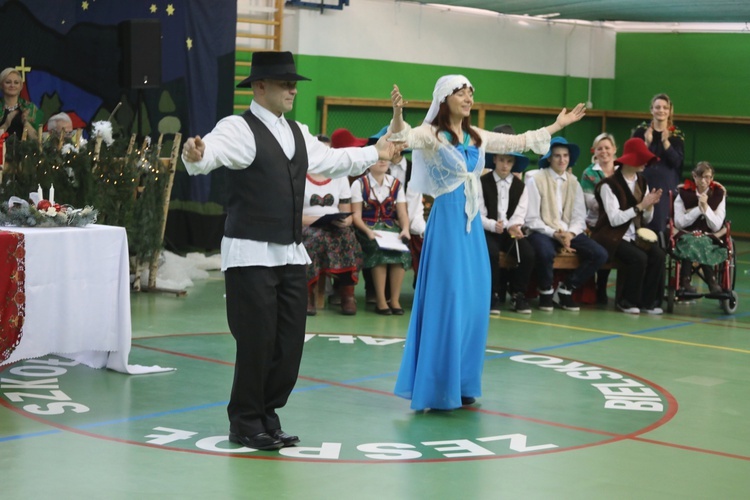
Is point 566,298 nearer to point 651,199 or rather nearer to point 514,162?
point 651,199

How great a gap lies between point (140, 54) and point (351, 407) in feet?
16.6

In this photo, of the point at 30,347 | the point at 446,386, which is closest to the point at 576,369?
the point at 446,386

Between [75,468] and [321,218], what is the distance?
4.28 meters

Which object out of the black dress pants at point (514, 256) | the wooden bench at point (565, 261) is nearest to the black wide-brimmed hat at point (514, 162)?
the black dress pants at point (514, 256)

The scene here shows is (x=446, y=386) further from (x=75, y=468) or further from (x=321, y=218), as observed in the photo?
(x=321, y=218)

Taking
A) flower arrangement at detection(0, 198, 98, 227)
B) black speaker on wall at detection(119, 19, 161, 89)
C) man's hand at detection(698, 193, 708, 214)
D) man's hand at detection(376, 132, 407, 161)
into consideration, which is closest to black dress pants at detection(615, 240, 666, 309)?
man's hand at detection(698, 193, 708, 214)

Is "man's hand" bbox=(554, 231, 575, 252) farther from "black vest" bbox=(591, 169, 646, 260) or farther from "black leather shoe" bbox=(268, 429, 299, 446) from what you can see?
"black leather shoe" bbox=(268, 429, 299, 446)

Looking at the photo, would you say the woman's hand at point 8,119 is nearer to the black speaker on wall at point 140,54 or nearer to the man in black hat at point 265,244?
the black speaker on wall at point 140,54

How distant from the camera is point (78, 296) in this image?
242 inches

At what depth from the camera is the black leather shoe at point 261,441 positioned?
4.80m

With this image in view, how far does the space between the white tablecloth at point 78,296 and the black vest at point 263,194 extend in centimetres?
159

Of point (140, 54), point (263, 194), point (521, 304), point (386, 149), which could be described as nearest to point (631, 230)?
point (521, 304)

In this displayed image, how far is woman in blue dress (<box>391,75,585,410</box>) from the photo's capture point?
18.5ft

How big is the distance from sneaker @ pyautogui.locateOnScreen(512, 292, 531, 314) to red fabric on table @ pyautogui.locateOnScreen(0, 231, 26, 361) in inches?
167
